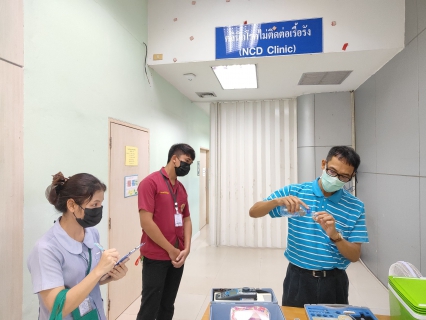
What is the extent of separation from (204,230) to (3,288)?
499 centimetres

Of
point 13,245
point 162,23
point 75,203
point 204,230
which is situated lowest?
point 204,230

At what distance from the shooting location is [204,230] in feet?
20.3

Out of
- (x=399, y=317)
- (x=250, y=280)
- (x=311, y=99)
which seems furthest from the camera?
(x=311, y=99)

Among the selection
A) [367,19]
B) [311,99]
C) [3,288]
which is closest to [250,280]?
[3,288]

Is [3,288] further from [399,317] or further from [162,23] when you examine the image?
[162,23]

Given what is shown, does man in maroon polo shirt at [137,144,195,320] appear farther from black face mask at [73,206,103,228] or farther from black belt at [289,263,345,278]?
black belt at [289,263,345,278]

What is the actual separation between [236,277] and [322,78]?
10.6ft

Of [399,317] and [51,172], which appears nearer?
[399,317]

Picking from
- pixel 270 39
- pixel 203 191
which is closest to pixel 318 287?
pixel 270 39

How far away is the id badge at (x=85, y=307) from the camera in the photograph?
1199 mm

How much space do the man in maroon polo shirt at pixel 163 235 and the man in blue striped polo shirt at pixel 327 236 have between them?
883 mm

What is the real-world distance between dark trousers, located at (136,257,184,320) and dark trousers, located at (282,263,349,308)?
1.00 m

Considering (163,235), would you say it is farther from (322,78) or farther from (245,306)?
(322,78)

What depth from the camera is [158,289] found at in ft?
6.43
